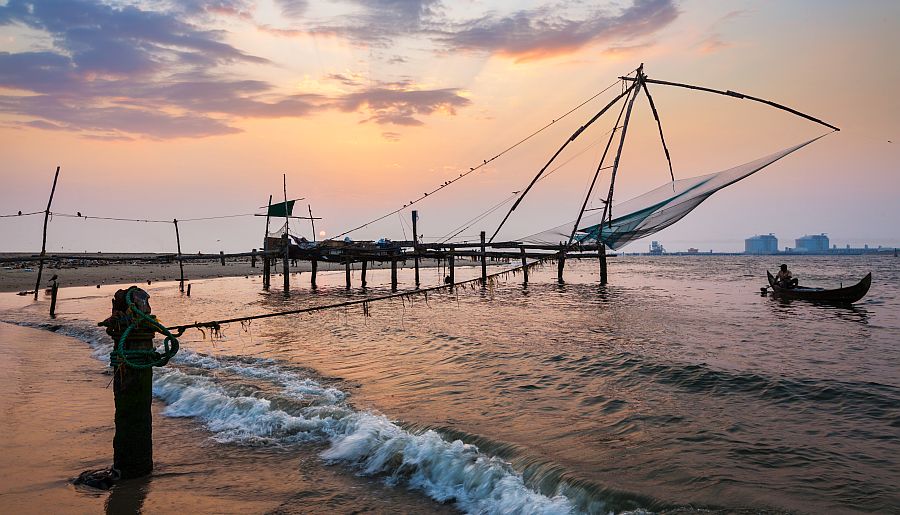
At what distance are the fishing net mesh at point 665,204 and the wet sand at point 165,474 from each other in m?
9.32

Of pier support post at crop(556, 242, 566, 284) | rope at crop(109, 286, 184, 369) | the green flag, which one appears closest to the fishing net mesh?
pier support post at crop(556, 242, 566, 284)

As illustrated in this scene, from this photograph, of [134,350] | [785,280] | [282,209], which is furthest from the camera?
[282,209]

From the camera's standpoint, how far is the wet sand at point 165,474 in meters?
4.88

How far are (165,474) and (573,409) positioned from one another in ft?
17.1

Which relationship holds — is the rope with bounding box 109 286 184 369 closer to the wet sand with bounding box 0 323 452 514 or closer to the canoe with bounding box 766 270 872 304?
the wet sand with bounding box 0 323 452 514

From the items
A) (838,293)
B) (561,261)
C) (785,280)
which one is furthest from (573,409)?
(561,261)

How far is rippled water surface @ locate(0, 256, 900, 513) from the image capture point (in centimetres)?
527

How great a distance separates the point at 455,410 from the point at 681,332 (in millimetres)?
10324

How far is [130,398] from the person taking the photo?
17.8ft

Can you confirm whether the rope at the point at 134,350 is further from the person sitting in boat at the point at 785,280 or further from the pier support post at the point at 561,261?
the person sitting in boat at the point at 785,280

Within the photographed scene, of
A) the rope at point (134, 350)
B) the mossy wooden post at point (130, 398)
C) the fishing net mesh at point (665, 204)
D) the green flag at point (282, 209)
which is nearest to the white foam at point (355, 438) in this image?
the mossy wooden post at point (130, 398)

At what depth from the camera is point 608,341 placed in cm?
1392

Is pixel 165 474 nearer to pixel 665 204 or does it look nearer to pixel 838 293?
pixel 665 204

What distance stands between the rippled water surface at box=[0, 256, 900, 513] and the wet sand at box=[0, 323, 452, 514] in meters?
0.21
